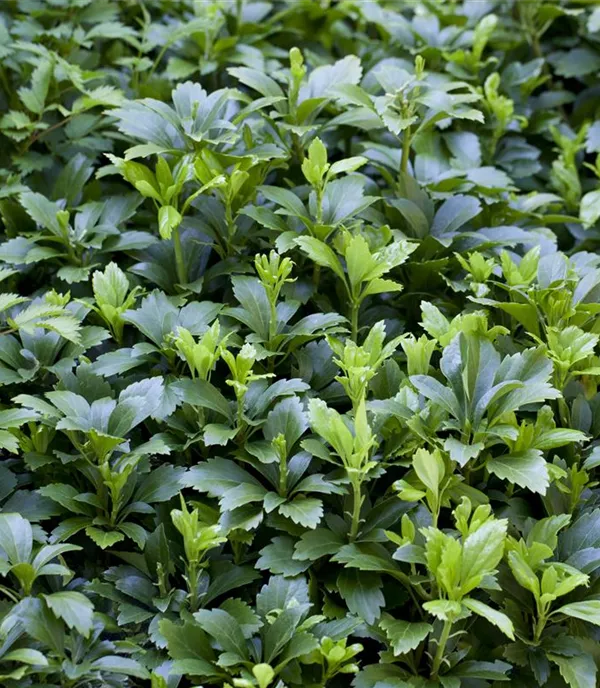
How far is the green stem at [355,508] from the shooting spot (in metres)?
1.47

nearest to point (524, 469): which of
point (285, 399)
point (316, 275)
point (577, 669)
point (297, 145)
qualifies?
point (577, 669)

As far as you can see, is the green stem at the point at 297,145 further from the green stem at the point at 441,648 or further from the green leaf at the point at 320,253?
the green stem at the point at 441,648

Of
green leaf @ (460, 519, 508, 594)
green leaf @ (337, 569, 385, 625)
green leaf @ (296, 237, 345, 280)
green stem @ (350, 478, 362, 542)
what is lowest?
green leaf @ (337, 569, 385, 625)

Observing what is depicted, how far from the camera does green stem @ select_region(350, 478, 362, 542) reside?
1471mm

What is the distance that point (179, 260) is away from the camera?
1.90 metres

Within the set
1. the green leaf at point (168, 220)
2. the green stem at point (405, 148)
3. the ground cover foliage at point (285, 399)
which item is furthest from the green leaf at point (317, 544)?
the green stem at point (405, 148)

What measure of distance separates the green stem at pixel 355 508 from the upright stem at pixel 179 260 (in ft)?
2.23

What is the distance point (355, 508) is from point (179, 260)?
73cm

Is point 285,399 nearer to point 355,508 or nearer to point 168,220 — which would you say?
point 355,508

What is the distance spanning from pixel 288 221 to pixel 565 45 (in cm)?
160

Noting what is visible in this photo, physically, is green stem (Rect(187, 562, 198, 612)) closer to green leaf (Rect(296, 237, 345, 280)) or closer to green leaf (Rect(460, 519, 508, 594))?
green leaf (Rect(460, 519, 508, 594))

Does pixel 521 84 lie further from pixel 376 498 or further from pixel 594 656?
pixel 594 656

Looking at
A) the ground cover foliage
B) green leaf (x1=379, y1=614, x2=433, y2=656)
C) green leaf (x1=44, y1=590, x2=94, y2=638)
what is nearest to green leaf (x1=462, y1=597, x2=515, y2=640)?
the ground cover foliage

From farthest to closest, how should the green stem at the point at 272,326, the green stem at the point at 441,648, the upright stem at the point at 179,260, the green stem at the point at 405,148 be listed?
the green stem at the point at 405,148 < the upright stem at the point at 179,260 < the green stem at the point at 272,326 < the green stem at the point at 441,648
